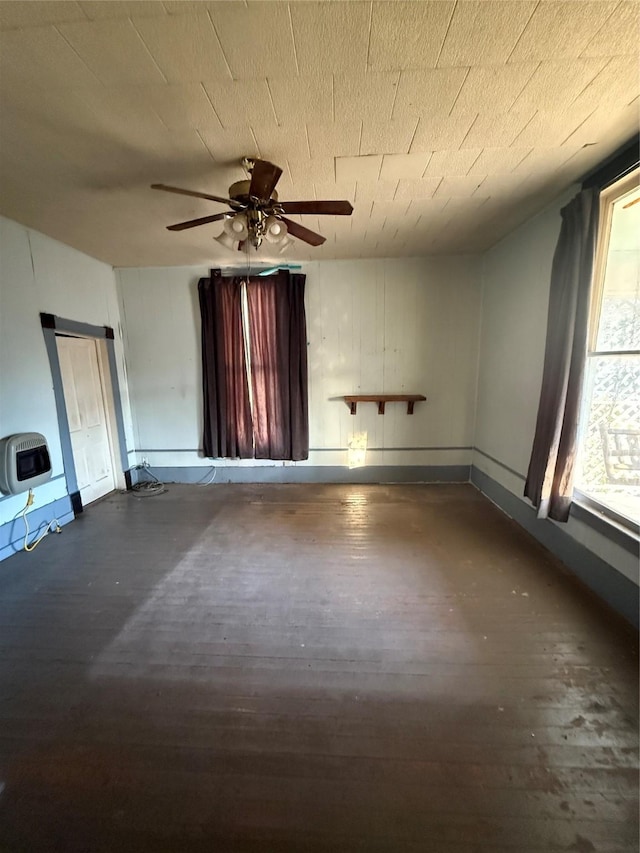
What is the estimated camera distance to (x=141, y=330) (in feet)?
13.4

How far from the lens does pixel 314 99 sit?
1.54 m

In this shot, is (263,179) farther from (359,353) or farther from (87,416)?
(87,416)

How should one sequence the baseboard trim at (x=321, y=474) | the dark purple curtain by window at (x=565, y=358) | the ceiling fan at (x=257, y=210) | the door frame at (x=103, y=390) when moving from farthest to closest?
the baseboard trim at (x=321, y=474) → the door frame at (x=103, y=390) → the dark purple curtain by window at (x=565, y=358) → the ceiling fan at (x=257, y=210)

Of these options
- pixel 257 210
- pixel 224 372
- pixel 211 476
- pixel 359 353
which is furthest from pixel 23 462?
pixel 359 353

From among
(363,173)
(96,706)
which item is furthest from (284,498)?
(363,173)

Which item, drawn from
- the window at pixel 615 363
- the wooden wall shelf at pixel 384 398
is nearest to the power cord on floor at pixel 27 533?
the wooden wall shelf at pixel 384 398

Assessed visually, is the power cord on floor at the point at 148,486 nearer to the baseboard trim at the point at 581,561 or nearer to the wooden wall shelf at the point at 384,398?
the wooden wall shelf at the point at 384,398

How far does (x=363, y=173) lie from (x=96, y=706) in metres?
3.28

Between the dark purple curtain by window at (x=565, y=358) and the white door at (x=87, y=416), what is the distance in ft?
14.5

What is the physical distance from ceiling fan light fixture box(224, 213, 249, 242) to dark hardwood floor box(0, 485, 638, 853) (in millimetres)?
2349

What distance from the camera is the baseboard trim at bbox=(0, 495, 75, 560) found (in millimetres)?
2645

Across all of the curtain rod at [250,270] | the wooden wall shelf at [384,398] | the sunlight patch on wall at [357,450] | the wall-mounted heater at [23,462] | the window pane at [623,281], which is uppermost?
the curtain rod at [250,270]

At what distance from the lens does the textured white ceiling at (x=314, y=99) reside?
1206 millimetres

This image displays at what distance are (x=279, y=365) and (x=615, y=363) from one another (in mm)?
3065
